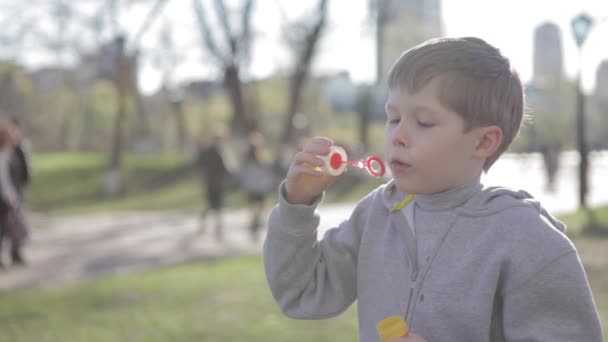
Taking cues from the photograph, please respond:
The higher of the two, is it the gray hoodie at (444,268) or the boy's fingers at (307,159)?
the boy's fingers at (307,159)

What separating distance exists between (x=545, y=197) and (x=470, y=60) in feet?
64.4

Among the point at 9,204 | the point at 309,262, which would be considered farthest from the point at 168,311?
the point at 309,262

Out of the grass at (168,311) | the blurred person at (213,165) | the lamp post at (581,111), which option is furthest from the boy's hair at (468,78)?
the lamp post at (581,111)

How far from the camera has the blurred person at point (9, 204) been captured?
9.76 m

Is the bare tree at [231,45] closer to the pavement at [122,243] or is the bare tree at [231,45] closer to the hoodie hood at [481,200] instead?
the pavement at [122,243]

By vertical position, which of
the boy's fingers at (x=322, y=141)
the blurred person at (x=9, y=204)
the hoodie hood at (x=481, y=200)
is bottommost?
the blurred person at (x=9, y=204)

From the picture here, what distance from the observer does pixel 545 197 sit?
2027 cm

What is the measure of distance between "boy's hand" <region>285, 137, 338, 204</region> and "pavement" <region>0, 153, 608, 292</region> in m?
4.17

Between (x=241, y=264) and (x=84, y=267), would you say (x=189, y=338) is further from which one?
(x=84, y=267)

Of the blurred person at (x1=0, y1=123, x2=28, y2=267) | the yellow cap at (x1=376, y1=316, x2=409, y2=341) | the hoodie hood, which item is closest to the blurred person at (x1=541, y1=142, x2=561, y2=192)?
the blurred person at (x1=0, y1=123, x2=28, y2=267)

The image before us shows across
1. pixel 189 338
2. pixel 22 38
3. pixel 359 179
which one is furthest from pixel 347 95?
pixel 189 338

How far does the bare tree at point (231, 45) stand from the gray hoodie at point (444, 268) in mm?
22129

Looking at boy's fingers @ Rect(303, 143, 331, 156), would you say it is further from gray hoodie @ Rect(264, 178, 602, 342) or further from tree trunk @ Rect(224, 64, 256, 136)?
tree trunk @ Rect(224, 64, 256, 136)

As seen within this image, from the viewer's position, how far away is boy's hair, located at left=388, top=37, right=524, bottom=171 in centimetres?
158
